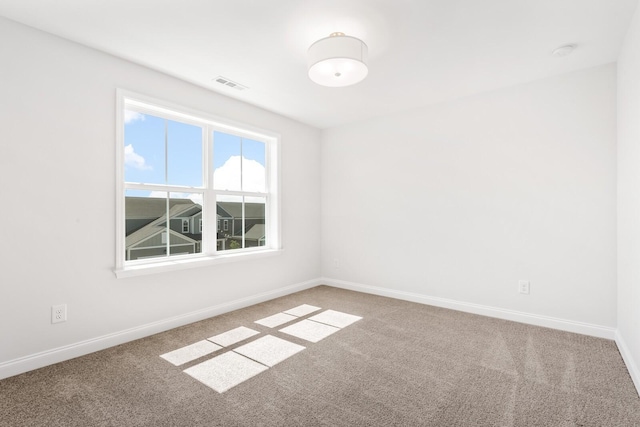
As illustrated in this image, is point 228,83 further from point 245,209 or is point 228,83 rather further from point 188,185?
point 245,209

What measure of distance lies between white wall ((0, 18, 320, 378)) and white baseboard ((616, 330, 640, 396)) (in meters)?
3.66

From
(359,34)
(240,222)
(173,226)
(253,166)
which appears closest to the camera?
(359,34)

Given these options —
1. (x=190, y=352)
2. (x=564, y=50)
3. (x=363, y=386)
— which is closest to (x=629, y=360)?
(x=363, y=386)

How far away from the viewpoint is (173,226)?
10.8 ft

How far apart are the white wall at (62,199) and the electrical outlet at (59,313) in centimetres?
4

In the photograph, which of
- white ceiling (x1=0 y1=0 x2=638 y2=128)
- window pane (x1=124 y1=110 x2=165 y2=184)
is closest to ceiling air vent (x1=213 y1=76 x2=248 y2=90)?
white ceiling (x1=0 y1=0 x2=638 y2=128)

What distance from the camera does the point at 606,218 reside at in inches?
113

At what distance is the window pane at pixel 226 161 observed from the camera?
369 cm

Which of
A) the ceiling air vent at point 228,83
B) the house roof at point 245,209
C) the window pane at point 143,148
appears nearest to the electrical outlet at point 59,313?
the window pane at point 143,148

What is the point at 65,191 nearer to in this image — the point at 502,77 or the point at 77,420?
the point at 77,420

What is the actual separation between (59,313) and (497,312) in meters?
4.10

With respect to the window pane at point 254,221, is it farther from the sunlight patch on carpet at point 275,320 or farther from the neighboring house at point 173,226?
the sunlight patch on carpet at point 275,320

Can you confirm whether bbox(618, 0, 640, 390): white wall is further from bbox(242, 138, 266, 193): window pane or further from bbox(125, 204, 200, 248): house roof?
bbox(125, 204, 200, 248): house roof

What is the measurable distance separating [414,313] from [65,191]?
3.54m
